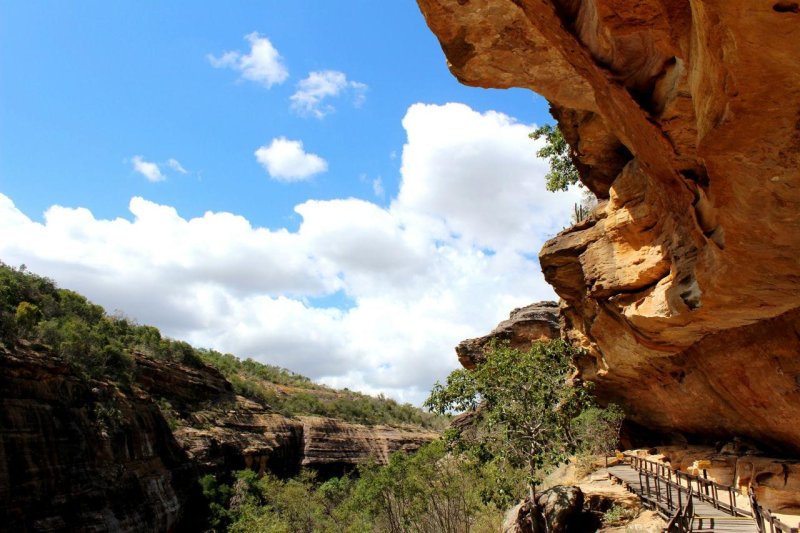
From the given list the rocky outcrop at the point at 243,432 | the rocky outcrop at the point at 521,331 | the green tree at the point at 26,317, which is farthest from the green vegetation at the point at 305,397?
the green tree at the point at 26,317

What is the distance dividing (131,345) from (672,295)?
4504cm

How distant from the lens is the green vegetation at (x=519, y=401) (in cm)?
1658

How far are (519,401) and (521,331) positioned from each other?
21448 millimetres

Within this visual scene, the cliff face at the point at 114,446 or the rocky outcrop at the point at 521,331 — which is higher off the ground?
the rocky outcrop at the point at 521,331

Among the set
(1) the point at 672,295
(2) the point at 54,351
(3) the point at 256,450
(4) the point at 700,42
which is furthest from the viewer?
(3) the point at 256,450

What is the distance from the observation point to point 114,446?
26.8 meters

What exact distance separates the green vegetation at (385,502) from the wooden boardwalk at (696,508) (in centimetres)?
579

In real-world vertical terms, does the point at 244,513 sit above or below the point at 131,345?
below

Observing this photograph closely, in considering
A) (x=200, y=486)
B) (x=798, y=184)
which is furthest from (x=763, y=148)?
(x=200, y=486)

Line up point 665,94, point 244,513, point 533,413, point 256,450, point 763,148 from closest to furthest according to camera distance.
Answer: point 763,148 < point 665,94 < point 533,413 < point 244,513 < point 256,450

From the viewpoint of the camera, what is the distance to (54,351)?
1086 inches

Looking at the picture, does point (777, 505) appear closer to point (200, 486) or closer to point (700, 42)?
point (700, 42)

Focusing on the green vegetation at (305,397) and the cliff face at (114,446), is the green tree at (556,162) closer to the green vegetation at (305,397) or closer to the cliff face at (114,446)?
the cliff face at (114,446)

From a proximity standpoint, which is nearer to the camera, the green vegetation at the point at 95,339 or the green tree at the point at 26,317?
the green tree at the point at 26,317
